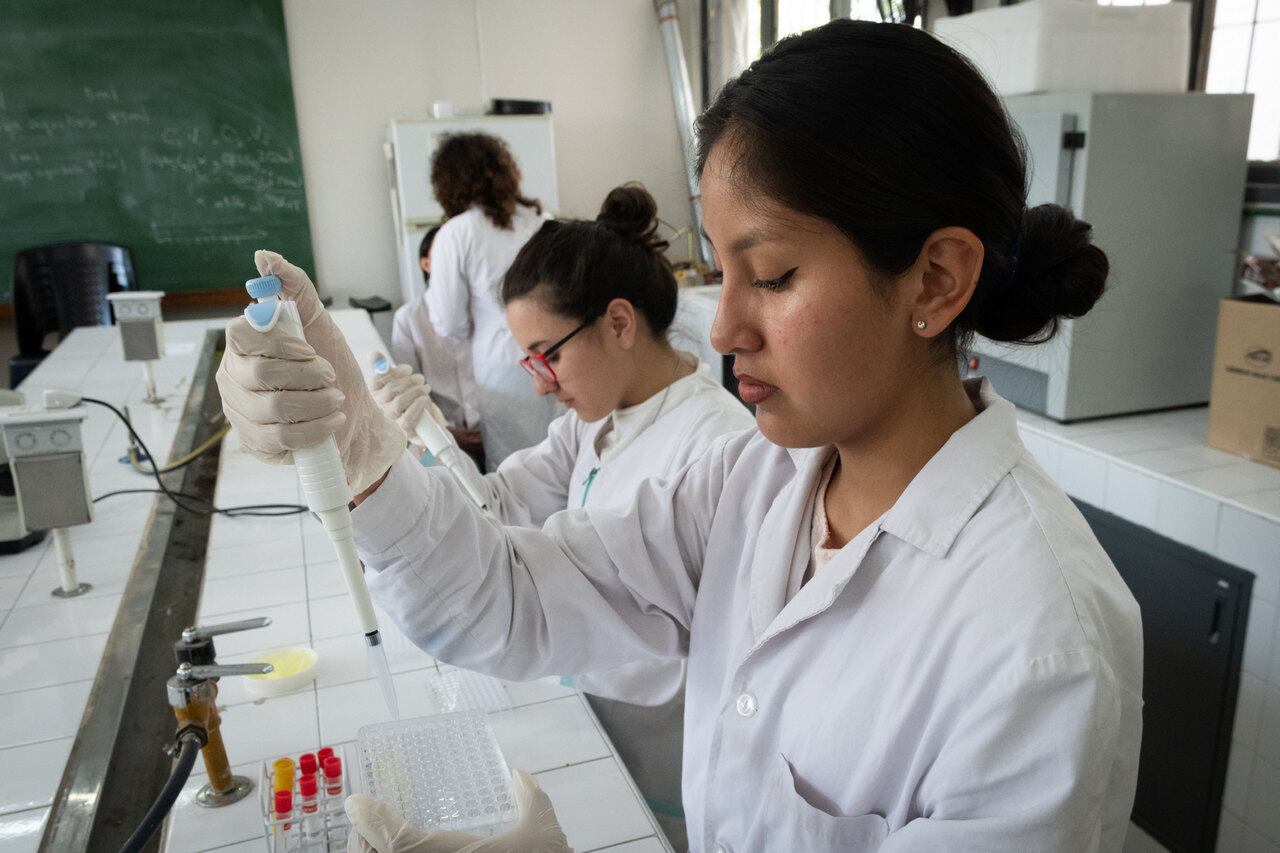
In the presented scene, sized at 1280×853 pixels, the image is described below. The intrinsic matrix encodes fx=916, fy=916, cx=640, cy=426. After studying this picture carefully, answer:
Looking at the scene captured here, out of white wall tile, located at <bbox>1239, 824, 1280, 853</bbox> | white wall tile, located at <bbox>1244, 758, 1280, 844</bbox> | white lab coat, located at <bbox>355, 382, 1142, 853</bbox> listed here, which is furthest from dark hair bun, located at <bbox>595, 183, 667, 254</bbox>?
white wall tile, located at <bbox>1239, 824, 1280, 853</bbox>

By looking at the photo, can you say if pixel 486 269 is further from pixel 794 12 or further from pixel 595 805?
pixel 794 12

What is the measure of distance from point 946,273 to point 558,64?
538cm

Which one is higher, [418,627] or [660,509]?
[660,509]

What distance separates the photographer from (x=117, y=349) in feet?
12.9

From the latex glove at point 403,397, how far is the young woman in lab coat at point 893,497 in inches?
19.0

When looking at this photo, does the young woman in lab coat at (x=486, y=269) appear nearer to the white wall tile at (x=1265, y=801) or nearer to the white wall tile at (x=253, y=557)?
the white wall tile at (x=253, y=557)

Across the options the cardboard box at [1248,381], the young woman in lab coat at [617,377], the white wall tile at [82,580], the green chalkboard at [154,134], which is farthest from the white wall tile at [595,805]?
the green chalkboard at [154,134]

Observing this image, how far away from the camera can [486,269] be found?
11.7 ft

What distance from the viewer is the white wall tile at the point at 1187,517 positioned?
1.99 meters

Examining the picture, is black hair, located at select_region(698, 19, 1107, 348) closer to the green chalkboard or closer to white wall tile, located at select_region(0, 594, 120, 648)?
white wall tile, located at select_region(0, 594, 120, 648)

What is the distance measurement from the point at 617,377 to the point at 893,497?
905mm

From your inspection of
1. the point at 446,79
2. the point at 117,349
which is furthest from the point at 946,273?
the point at 446,79

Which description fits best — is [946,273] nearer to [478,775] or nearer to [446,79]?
[478,775]

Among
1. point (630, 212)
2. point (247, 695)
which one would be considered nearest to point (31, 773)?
point (247, 695)
